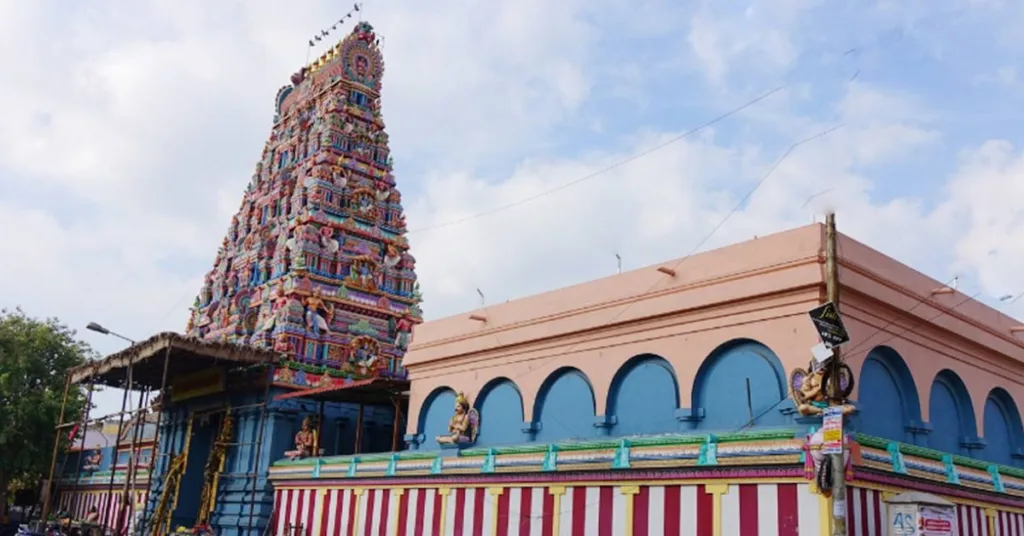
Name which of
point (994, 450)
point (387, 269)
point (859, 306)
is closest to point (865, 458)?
point (859, 306)

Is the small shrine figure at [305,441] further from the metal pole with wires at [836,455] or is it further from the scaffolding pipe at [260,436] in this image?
the metal pole with wires at [836,455]

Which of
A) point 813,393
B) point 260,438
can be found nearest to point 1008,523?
point 813,393

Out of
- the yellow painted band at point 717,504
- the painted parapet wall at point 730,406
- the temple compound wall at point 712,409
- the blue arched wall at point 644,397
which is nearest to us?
the temple compound wall at point 712,409

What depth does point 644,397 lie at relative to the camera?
18.4 meters

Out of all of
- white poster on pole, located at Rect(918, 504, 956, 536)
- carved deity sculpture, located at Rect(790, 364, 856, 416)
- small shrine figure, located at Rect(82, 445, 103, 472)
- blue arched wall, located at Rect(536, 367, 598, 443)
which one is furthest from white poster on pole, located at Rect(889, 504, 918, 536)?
small shrine figure, located at Rect(82, 445, 103, 472)

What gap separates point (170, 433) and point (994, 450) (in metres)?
27.7

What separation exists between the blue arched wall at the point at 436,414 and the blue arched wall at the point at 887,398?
1058 centimetres

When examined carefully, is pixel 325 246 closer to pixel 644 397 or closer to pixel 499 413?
pixel 499 413

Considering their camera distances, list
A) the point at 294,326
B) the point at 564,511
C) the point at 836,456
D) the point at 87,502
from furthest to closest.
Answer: the point at 87,502, the point at 294,326, the point at 564,511, the point at 836,456

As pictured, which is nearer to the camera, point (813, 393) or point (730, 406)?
point (813, 393)

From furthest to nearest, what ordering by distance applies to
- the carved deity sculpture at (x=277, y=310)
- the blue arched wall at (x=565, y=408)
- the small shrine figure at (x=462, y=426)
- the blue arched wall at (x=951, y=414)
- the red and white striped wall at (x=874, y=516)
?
the carved deity sculpture at (x=277, y=310)
the small shrine figure at (x=462, y=426)
the blue arched wall at (x=565, y=408)
the blue arched wall at (x=951, y=414)
the red and white striped wall at (x=874, y=516)

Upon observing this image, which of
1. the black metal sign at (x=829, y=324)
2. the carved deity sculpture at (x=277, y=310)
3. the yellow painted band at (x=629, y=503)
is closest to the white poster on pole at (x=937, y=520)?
the black metal sign at (x=829, y=324)

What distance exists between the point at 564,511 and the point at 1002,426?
10.7 meters

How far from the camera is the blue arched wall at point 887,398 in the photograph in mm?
16594
